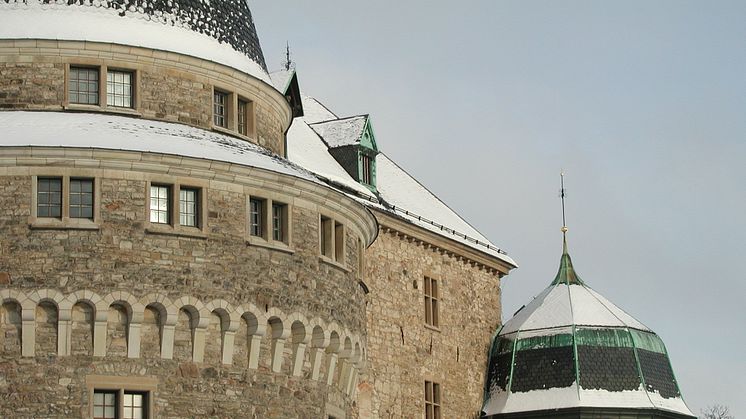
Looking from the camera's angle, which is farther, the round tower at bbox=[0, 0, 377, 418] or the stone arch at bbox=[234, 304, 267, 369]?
the stone arch at bbox=[234, 304, 267, 369]

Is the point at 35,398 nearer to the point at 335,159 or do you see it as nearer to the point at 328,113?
the point at 335,159

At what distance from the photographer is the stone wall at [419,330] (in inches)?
1769

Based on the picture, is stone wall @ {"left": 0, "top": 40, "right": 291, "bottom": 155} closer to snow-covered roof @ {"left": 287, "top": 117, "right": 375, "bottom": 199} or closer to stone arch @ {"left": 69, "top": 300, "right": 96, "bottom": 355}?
stone arch @ {"left": 69, "top": 300, "right": 96, "bottom": 355}

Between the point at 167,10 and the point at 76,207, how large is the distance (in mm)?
6019

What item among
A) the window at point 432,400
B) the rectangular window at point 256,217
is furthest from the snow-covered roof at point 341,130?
the rectangular window at point 256,217

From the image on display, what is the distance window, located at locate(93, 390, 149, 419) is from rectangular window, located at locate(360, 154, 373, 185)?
1828 centimetres

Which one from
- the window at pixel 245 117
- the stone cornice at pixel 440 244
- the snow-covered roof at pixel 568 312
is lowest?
the snow-covered roof at pixel 568 312

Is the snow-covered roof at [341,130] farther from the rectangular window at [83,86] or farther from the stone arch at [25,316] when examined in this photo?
the stone arch at [25,316]

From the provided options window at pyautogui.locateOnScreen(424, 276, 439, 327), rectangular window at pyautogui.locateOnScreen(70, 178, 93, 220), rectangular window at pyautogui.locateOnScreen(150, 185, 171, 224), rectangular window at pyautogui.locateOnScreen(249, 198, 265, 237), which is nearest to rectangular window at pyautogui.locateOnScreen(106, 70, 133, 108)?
rectangular window at pyautogui.locateOnScreen(150, 185, 171, 224)

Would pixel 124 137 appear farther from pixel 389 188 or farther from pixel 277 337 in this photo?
pixel 389 188

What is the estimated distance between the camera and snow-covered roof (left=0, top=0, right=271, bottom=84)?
110 feet

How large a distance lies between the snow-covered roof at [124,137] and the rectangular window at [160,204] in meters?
0.71

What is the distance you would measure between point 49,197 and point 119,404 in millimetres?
3936

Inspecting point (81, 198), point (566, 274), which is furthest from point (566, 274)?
point (81, 198)
